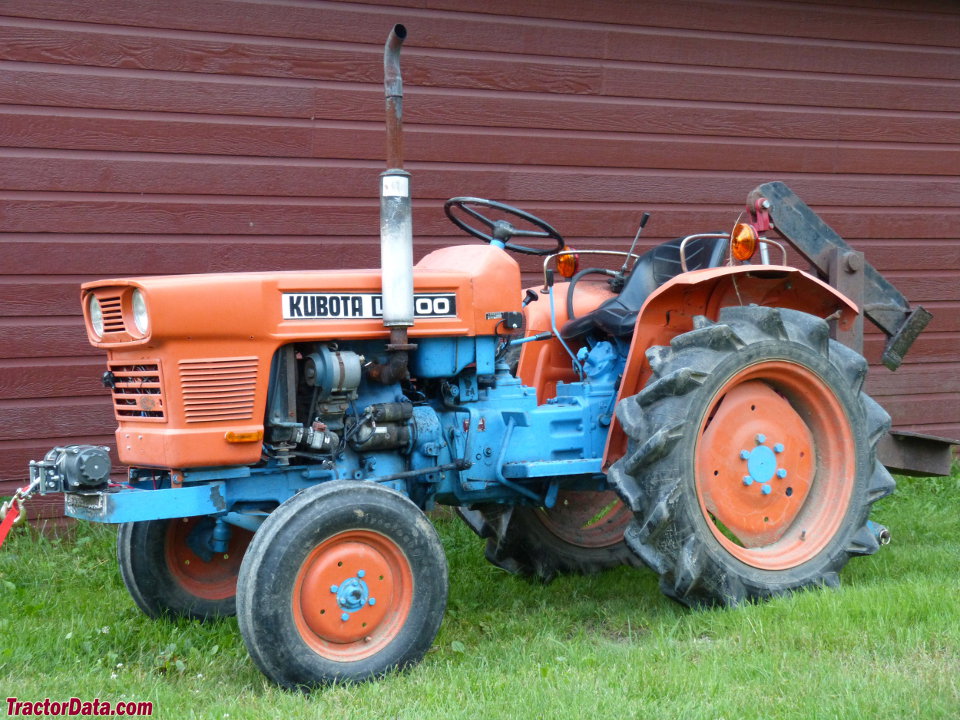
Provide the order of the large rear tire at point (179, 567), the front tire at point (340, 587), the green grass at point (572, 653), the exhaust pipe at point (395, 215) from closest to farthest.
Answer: the green grass at point (572, 653)
the front tire at point (340, 587)
the exhaust pipe at point (395, 215)
the large rear tire at point (179, 567)

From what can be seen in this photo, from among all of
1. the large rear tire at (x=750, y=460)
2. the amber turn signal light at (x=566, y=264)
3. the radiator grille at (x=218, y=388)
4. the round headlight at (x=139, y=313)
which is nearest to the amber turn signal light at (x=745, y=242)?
the large rear tire at (x=750, y=460)

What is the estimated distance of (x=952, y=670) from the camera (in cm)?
323

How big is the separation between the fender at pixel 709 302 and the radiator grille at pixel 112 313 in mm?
1834

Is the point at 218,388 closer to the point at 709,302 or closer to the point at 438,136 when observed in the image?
the point at 709,302

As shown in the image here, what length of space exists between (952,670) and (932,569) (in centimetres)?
153

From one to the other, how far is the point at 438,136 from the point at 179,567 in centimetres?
285

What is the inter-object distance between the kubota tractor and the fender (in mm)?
12

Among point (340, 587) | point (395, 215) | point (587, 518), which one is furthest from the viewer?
point (587, 518)

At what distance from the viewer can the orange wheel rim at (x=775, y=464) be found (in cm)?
417

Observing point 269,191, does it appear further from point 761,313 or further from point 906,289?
point 906,289

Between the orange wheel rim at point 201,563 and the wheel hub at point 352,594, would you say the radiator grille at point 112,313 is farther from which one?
the wheel hub at point 352,594

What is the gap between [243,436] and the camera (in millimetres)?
3670

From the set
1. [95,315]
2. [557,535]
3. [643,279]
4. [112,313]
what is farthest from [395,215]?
[557,535]

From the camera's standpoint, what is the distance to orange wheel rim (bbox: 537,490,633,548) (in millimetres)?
5074
